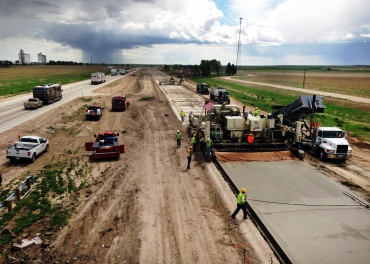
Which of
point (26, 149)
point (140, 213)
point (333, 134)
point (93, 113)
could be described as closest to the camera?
point (140, 213)

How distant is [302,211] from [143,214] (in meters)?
7.14

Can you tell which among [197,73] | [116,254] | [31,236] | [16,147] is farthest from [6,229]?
[197,73]

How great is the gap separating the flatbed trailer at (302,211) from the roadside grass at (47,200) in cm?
873

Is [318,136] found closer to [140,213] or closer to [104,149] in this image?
[140,213]

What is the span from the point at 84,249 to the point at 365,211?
478 inches

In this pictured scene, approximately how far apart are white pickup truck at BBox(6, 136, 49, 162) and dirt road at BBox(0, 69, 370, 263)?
554 millimetres

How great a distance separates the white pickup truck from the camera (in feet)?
69.4

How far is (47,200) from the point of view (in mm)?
15797

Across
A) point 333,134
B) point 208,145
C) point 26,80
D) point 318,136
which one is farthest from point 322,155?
point 26,80

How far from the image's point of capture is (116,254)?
11.5 meters

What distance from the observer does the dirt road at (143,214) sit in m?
11.5

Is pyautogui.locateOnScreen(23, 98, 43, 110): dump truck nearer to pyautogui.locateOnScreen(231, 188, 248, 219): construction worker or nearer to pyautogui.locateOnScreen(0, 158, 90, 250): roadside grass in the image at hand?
pyautogui.locateOnScreen(0, 158, 90, 250): roadside grass

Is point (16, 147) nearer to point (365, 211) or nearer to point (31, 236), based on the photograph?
point (31, 236)

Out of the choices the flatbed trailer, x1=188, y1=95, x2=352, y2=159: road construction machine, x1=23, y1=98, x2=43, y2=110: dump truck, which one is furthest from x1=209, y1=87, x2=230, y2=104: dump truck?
the flatbed trailer
